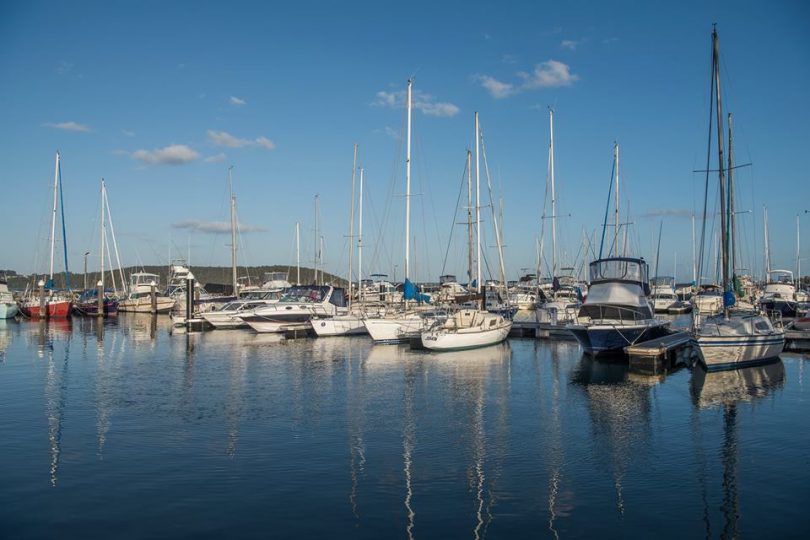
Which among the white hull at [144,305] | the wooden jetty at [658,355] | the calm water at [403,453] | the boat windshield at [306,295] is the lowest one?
the calm water at [403,453]

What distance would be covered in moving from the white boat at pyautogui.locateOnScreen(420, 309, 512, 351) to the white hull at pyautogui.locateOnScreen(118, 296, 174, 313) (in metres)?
41.5

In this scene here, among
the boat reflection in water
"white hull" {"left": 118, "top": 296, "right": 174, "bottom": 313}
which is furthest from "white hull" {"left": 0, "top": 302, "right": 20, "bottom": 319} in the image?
the boat reflection in water

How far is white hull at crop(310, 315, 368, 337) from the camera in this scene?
128 ft

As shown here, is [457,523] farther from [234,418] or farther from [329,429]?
[234,418]

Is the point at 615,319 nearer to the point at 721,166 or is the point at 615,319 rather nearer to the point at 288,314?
the point at 721,166

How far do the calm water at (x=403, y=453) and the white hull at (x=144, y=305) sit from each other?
40894 mm

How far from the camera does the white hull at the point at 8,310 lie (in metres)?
57.5

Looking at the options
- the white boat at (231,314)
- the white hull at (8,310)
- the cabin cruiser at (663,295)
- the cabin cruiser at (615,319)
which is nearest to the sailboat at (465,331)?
the cabin cruiser at (615,319)

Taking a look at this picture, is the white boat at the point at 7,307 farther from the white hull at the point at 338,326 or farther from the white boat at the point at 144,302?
the white hull at the point at 338,326

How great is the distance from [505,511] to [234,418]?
29.6ft

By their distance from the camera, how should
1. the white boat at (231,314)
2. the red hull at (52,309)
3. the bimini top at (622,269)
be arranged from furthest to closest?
the red hull at (52,309)
the white boat at (231,314)
the bimini top at (622,269)

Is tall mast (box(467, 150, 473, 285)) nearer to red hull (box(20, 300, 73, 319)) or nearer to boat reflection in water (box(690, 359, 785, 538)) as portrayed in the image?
boat reflection in water (box(690, 359, 785, 538))

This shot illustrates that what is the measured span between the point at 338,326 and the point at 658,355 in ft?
66.8

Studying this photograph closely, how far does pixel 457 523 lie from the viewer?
32.3 feet
